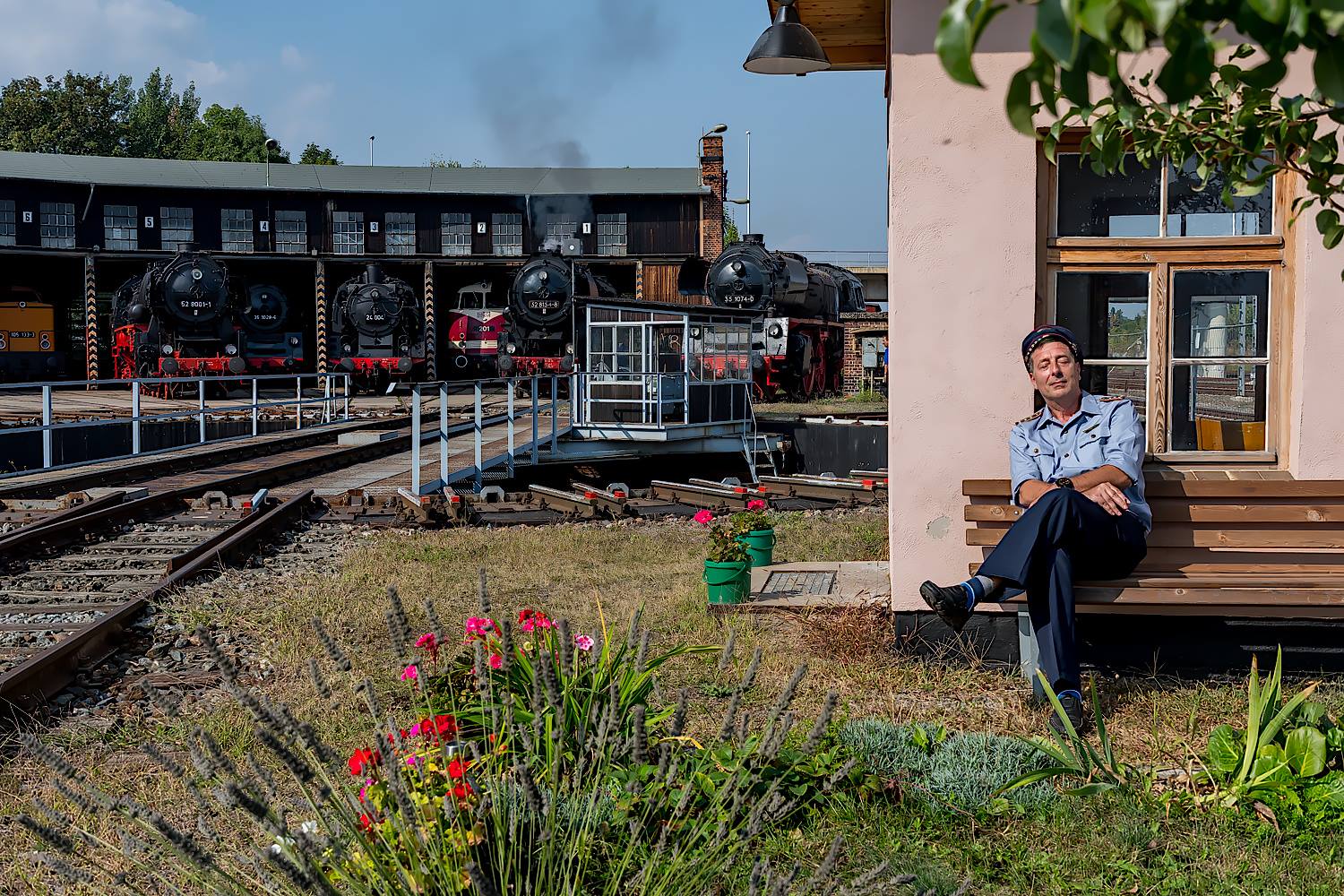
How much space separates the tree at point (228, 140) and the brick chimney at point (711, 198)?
38877 millimetres

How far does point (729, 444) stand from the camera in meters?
19.3

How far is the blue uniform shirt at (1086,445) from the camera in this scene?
4641mm

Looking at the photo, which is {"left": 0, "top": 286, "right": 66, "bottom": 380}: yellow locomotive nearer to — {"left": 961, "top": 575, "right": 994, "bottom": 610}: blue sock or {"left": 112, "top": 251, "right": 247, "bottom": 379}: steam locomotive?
{"left": 112, "top": 251, "right": 247, "bottom": 379}: steam locomotive

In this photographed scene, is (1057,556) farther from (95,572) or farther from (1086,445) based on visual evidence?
(95,572)

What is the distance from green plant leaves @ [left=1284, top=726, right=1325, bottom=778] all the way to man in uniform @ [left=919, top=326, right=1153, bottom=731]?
755 millimetres

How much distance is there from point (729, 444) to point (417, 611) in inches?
510

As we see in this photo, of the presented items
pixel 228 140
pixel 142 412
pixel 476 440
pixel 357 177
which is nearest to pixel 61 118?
pixel 228 140

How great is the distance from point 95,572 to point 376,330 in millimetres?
27897

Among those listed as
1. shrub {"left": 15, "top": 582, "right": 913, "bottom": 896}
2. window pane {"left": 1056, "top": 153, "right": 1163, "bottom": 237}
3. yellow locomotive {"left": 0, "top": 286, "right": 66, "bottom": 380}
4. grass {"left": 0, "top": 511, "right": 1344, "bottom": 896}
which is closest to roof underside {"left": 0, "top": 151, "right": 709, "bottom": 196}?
yellow locomotive {"left": 0, "top": 286, "right": 66, "bottom": 380}

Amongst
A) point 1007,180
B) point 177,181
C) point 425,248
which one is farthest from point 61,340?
point 1007,180

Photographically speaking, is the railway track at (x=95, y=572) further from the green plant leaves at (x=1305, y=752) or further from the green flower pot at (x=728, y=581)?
the green plant leaves at (x=1305, y=752)

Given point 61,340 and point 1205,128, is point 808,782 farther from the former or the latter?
point 61,340

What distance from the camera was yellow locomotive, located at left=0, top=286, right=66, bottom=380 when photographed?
35.6m

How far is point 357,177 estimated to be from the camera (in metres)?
44.0
